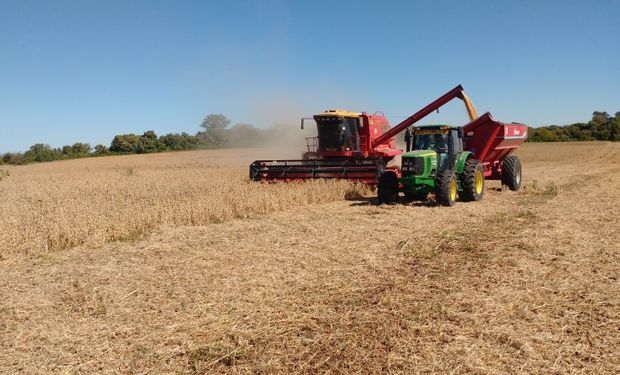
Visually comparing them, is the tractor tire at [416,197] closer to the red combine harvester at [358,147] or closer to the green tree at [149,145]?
the red combine harvester at [358,147]

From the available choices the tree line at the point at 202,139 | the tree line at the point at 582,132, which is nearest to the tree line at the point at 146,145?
the tree line at the point at 202,139

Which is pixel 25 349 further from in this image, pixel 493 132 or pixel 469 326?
pixel 493 132

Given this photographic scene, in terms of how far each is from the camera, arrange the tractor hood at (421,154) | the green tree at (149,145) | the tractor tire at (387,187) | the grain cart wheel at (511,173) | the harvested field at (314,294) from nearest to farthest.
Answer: the harvested field at (314,294), the tractor hood at (421,154), the tractor tire at (387,187), the grain cart wheel at (511,173), the green tree at (149,145)

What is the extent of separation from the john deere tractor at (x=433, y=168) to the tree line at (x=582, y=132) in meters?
41.9

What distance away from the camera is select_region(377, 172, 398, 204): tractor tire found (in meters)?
11.1

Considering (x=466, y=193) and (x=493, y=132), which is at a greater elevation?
(x=493, y=132)

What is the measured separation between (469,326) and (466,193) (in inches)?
299

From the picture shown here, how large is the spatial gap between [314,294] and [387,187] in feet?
21.7

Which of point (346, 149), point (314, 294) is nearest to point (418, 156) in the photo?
point (346, 149)

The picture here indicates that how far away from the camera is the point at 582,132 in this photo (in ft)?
164

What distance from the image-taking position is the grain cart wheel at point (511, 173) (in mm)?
13492

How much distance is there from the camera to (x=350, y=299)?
4668mm

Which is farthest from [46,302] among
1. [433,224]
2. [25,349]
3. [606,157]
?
[606,157]

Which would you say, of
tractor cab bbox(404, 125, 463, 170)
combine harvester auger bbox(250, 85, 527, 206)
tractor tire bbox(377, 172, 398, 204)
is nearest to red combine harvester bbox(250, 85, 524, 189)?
combine harvester auger bbox(250, 85, 527, 206)
